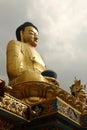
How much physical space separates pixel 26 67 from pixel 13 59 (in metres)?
0.38

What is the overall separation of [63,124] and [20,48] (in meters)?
3.95

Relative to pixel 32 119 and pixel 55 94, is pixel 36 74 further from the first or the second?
pixel 32 119

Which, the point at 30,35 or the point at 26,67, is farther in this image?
the point at 30,35

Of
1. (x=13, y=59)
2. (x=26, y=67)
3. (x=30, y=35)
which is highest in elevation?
(x=30, y=35)

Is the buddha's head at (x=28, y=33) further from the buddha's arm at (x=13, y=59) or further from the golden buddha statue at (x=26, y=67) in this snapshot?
the buddha's arm at (x=13, y=59)

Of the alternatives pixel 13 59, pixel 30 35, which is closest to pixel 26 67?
pixel 13 59

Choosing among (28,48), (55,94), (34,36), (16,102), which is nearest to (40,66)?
(28,48)

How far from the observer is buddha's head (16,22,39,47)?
410 inches

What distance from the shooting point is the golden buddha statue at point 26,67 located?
22.7 ft

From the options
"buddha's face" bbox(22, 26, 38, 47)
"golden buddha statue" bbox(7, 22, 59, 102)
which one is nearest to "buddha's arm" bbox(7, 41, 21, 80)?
"golden buddha statue" bbox(7, 22, 59, 102)

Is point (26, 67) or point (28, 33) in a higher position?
point (28, 33)

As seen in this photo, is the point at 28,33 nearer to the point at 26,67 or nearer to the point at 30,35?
the point at 30,35

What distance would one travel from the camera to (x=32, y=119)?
232 inches

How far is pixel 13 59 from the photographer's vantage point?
8.94 m
